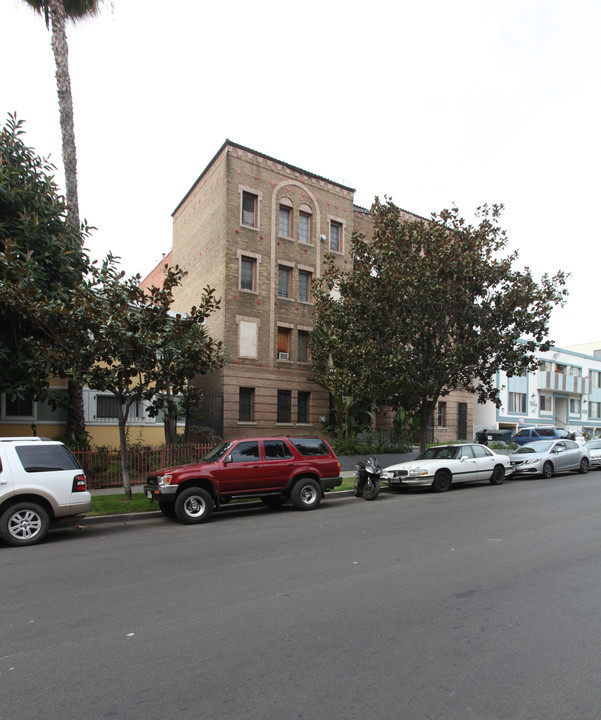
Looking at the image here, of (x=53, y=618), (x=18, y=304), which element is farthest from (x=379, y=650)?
(x=18, y=304)

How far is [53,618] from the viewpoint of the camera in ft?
16.5

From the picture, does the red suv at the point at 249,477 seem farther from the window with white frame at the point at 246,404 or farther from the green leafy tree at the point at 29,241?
the window with white frame at the point at 246,404

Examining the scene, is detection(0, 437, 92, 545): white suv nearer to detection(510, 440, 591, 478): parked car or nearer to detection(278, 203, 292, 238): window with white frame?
detection(510, 440, 591, 478): parked car

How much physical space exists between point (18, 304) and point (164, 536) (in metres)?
5.97

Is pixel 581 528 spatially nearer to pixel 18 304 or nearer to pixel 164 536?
pixel 164 536

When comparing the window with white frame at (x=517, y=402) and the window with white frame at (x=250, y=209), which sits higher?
the window with white frame at (x=250, y=209)

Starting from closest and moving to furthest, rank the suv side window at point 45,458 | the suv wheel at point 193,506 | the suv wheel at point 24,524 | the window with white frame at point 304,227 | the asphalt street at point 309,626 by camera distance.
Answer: the asphalt street at point 309,626 → the suv wheel at point 24,524 → the suv side window at point 45,458 → the suv wheel at point 193,506 → the window with white frame at point 304,227

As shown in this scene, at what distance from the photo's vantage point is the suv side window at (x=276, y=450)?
1209 cm

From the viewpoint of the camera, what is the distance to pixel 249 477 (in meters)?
11.6

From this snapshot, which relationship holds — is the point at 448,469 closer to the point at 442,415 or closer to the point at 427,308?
the point at 427,308

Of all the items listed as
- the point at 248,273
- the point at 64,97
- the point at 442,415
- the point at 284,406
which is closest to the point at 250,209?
the point at 248,273

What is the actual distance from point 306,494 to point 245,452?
71.8 inches

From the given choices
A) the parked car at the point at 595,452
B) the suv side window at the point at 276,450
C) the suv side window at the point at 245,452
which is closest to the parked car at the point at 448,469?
the suv side window at the point at 276,450

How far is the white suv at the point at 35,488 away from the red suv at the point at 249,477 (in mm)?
1910
